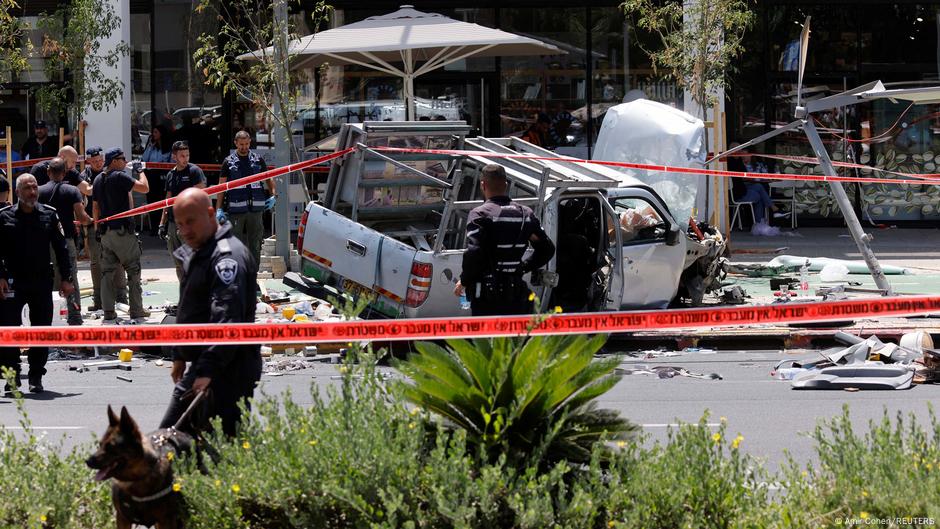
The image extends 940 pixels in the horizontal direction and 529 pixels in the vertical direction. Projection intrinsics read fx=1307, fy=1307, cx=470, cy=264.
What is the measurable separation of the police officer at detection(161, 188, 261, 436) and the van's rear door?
223 inches

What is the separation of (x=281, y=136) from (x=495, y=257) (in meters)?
9.50

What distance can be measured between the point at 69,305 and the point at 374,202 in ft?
10.1

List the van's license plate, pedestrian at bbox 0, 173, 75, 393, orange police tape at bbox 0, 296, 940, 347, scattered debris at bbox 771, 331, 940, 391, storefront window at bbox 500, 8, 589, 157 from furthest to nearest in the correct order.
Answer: storefront window at bbox 500, 8, 589, 157
the van's license plate
pedestrian at bbox 0, 173, 75, 393
scattered debris at bbox 771, 331, 940, 391
orange police tape at bbox 0, 296, 940, 347

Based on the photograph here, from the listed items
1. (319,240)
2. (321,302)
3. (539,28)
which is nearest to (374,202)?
(319,240)

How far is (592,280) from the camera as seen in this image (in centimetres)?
1234

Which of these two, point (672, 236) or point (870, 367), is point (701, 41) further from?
point (870, 367)

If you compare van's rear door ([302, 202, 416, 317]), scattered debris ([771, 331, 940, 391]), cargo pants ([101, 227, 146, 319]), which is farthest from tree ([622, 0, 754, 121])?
cargo pants ([101, 227, 146, 319])

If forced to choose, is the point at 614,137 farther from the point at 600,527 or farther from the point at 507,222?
the point at 600,527

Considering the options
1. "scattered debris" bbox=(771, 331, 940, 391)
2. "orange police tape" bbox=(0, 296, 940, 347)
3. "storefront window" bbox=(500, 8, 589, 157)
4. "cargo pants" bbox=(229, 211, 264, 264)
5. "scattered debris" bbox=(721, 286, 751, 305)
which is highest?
"storefront window" bbox=(500, 8, 589, 157)

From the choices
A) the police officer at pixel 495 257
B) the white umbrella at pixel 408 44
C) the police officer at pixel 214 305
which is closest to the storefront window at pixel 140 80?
the white umbrella at pixel 408 44

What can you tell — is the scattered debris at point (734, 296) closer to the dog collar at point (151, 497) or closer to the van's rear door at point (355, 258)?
the van's rear door at point (355, 258)

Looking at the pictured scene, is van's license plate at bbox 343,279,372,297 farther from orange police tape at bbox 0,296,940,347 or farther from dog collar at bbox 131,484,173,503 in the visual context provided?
dog collar at bbox 131,484,173,503

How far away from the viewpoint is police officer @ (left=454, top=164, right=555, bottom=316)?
9.30 metres
